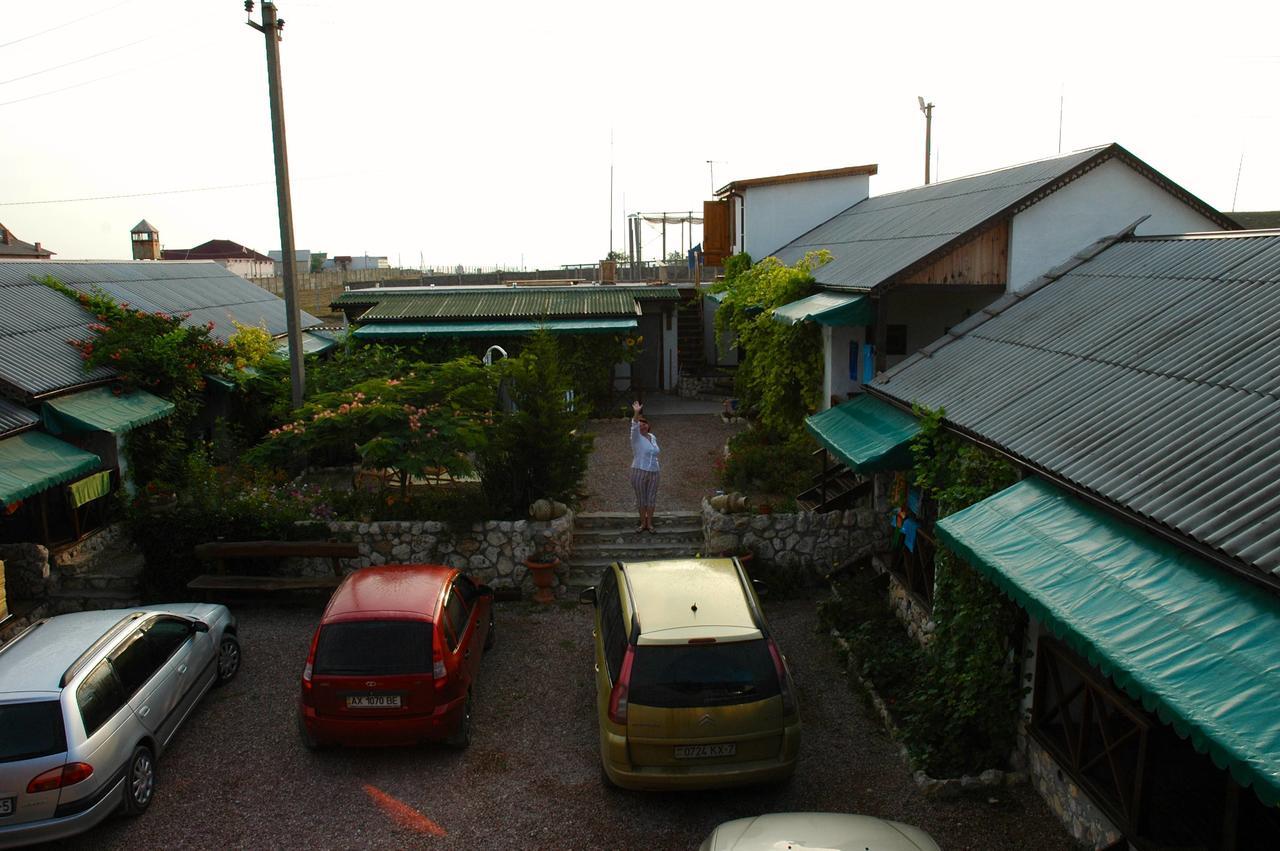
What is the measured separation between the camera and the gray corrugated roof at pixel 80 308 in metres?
13.8

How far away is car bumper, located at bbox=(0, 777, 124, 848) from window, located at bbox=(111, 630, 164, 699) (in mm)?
1160

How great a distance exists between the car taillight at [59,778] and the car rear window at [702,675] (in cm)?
458

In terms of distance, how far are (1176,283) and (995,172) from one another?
8.49 metres

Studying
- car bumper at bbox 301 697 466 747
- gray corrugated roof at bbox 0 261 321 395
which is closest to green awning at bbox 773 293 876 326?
car bumper at bbox 301 697 466 747

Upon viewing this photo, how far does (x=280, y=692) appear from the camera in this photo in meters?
10.3

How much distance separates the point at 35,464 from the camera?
11.8 meters

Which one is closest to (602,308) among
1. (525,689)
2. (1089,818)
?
(525,689)

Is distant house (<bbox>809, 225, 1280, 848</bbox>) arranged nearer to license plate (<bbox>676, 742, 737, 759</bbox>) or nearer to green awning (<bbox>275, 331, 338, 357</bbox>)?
license plate (<bbox>676, 742, 737, 759</bbox>)

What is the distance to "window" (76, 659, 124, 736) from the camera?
7699mm

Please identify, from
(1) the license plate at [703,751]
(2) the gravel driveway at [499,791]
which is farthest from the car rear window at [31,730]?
(1) the license plate at [703,751]

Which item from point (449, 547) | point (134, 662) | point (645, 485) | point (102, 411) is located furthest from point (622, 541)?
point (102, 411)

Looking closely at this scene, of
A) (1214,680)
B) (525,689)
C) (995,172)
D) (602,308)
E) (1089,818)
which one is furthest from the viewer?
(602,308)

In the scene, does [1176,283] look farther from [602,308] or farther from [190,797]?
[602,308]

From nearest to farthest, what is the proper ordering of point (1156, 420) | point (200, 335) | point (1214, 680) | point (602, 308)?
point (1214, 680)
point (1156, 420)
point (200, 335)
point (602, 308)
